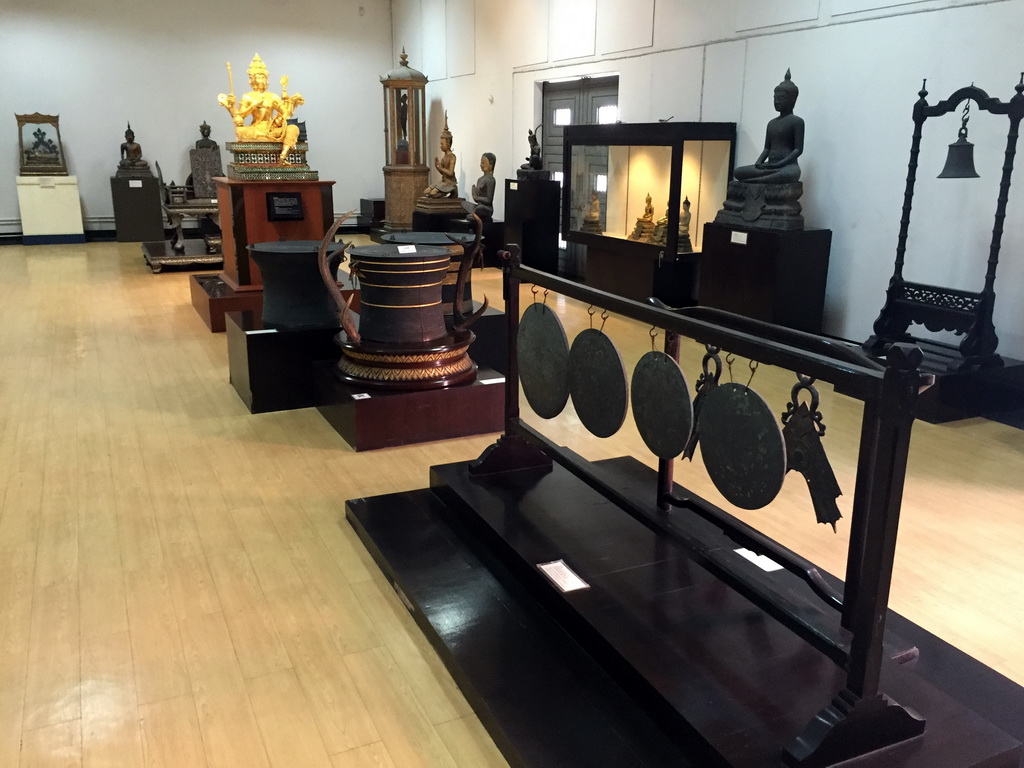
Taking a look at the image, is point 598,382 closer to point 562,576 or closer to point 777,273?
point 562,576

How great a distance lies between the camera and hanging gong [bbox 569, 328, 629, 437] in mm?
2502

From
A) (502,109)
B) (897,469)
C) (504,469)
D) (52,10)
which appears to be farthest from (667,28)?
(52,10)

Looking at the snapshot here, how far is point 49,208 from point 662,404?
477 inches

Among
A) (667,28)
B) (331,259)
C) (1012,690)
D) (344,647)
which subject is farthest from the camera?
(667,28)

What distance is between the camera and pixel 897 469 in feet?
5.43

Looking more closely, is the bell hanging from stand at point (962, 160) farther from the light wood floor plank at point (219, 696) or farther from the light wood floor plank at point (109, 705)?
the light wood floor plank at point (109, 705)

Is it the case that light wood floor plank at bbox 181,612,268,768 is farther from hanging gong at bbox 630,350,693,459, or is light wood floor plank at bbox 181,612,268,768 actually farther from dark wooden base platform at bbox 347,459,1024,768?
hanging gong at bbox 630,350,693,459

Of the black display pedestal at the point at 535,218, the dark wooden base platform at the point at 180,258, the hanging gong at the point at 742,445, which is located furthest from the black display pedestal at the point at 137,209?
the hanging gong at the point at 742,445

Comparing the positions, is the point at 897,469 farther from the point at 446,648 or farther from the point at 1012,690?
the point at 446,648

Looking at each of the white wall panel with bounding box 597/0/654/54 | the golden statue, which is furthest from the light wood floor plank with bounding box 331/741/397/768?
the white wall panel with bounding box 597/0/654/54

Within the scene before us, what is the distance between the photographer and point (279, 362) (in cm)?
469

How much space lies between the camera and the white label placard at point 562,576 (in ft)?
8.16

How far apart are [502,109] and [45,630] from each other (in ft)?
29.9

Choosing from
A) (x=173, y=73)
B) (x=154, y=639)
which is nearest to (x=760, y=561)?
(x=154, y=639)
